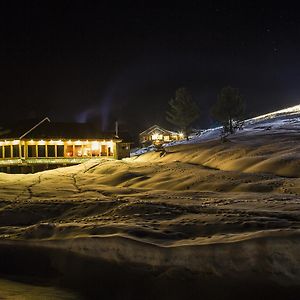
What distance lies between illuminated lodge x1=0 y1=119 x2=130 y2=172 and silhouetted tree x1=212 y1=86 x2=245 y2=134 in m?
16.3

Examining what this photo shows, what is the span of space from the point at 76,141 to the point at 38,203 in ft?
92.1

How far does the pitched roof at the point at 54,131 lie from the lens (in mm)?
41812

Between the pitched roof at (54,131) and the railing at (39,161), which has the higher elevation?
the pitched roof at (54,131)

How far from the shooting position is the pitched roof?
137 feet

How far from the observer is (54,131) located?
145 feet

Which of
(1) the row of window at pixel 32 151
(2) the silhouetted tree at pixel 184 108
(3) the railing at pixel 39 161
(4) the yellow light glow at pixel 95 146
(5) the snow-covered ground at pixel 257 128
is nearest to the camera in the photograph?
(3) the railing at pixel 39 161

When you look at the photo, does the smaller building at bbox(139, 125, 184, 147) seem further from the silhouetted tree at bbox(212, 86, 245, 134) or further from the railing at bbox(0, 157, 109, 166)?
the railing at bbox(0, 157, 109, 166)

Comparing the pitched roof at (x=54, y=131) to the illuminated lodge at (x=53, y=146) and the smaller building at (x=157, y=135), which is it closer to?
the illuminated lodge at (x=53, y=146)

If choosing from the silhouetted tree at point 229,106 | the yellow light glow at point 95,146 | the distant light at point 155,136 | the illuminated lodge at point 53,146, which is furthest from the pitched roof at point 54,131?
the distant light at point 155,136

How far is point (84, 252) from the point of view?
941cm

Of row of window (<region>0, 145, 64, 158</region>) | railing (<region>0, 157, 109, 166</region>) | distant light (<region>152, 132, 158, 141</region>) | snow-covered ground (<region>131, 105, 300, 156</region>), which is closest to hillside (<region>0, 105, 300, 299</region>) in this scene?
railing (<region>0, 157, 109, 166</region>)

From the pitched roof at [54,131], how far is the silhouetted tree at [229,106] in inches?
678

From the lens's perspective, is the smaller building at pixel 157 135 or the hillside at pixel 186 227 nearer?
the hillside at pixel 186 227

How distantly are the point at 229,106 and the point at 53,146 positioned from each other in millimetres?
24442
